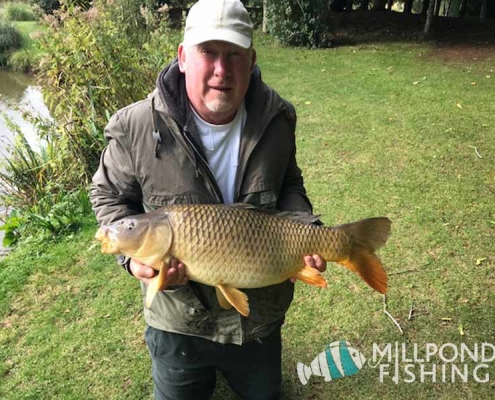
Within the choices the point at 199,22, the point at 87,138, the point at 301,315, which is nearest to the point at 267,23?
the point at 87,138

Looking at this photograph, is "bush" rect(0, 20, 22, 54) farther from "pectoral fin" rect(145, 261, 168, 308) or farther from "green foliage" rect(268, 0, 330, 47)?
"pectoral fin" rect(145, 261, 168, 308)

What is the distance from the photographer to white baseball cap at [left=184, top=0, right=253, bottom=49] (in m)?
1.58

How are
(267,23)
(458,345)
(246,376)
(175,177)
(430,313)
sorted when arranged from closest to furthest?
(175,177) → (246,376) → (458,345) → (430,313) → (267,23)

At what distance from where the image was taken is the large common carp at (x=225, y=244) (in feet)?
5.19

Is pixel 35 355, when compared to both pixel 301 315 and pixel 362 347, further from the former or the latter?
pixel 362 347

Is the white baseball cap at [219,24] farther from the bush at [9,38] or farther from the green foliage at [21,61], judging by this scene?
the bush at [9,38]

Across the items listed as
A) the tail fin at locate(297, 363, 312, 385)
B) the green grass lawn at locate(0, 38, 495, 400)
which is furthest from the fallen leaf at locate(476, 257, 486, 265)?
the tail fin at locate(297, 363, 312, 385)

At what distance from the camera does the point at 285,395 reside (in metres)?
2.62

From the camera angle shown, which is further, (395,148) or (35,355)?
(395,148)

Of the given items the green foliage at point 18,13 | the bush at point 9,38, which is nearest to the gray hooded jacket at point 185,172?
the bush at point 9,38

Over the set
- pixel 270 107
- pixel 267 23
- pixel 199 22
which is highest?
pixel 199 22

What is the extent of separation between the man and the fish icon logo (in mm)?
830

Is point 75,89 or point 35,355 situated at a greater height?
point 75,89

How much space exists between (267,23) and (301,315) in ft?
38.8
